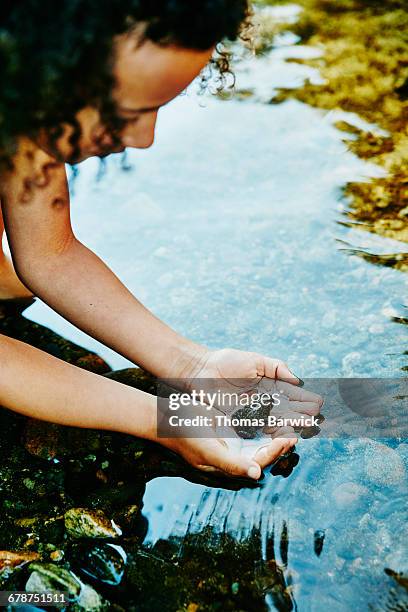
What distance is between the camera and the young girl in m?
1.13

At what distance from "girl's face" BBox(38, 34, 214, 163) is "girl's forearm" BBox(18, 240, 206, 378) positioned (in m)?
0.48

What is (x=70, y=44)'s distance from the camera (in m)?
1.12

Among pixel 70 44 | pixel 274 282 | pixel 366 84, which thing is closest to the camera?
pixel 70 44

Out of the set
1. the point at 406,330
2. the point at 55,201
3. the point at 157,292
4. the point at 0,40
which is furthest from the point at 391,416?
the point at 0,40

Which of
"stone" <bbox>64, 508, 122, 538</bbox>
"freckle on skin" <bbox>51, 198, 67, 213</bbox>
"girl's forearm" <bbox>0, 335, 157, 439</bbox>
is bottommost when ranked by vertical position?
"stone" <bbox>64, 508, 122, 538</bbox>

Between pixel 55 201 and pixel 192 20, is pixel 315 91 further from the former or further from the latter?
pixel 192 20

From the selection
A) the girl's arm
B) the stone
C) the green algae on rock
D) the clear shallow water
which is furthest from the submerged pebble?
the green algae on rock

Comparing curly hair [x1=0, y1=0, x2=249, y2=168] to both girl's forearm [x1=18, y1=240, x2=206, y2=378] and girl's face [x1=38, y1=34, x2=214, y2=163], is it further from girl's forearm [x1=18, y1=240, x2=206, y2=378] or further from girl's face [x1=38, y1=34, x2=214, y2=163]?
girl's forearm [x1=18, y1=240, x2=206, y2=378]

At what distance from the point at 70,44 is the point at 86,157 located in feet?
1.45

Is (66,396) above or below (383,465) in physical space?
above

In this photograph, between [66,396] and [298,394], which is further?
[298,394]

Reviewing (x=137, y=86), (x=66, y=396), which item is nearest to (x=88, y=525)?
(x=66, y=396)

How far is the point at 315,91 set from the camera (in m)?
3.22

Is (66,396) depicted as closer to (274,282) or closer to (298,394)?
(298,394)
